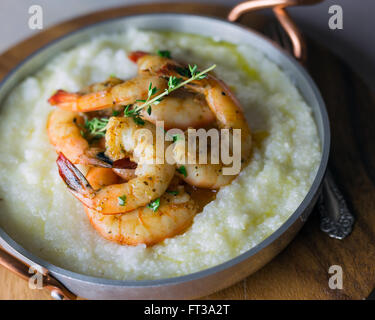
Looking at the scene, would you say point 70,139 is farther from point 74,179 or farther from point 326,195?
point 326,195

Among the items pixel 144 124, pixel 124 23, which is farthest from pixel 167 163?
pixel 124 23

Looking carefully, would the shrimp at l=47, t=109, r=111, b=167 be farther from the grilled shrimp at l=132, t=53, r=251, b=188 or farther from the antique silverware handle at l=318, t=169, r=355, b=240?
the antique silverware handle at l=318, t=169, r=355, b=240

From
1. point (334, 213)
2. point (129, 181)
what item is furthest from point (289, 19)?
point (129, 181)

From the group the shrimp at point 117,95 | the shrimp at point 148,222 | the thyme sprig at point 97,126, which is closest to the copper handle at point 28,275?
the shrimp at point 148,222

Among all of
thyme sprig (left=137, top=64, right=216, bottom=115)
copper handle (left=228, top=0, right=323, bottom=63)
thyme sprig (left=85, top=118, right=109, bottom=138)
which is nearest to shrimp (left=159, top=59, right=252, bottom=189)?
thyme sprig (left=137, top=64, right=216, bottom=115)

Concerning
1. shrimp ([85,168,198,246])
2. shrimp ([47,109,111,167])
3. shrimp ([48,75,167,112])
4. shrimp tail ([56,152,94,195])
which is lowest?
shrimp ([85,168,198,246])

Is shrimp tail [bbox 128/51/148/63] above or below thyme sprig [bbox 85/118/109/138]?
above

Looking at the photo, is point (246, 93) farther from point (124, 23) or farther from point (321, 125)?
point (124, 23)
